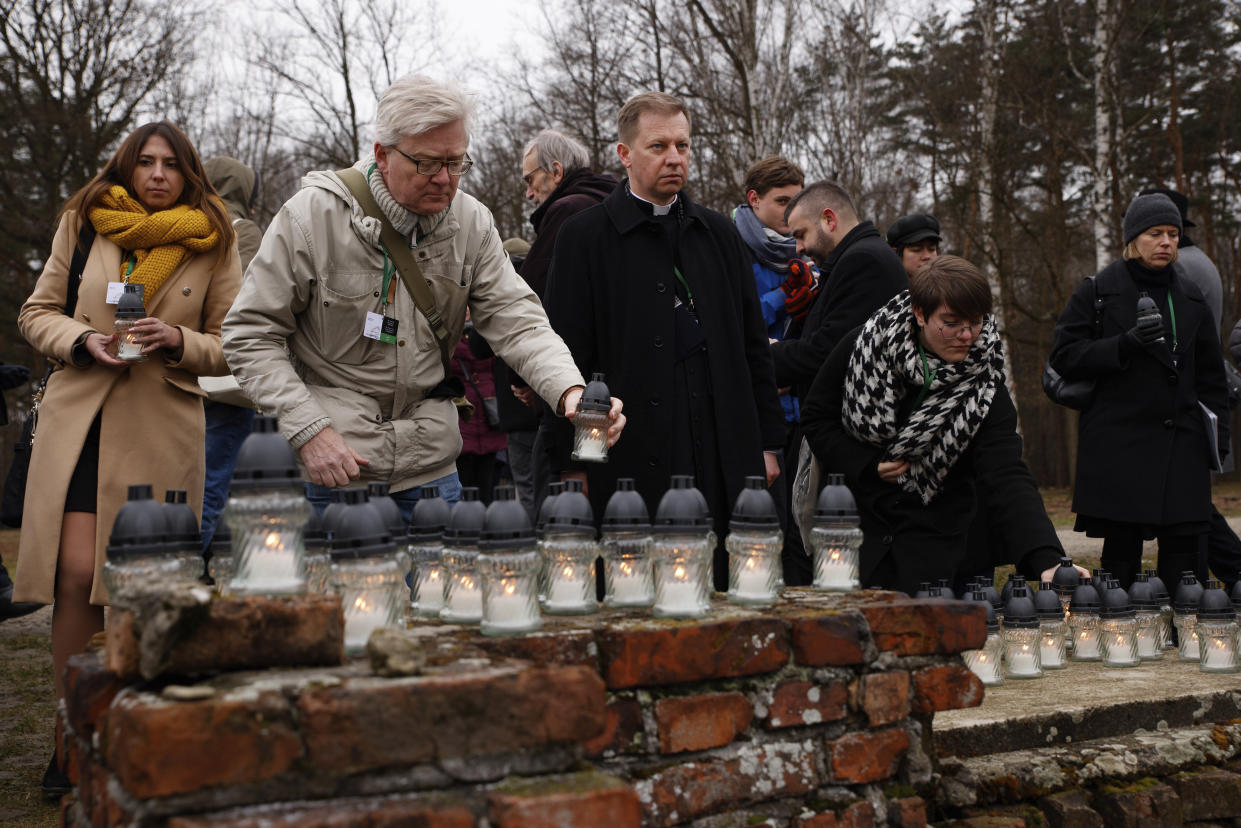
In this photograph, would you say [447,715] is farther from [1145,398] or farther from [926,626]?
[1145,398]

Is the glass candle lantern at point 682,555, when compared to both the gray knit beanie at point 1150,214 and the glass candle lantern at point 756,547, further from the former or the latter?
the gray knit beanie at point 1150,214

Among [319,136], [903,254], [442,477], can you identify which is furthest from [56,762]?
[319,136]

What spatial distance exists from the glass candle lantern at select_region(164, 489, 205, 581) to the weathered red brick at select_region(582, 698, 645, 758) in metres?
0.89

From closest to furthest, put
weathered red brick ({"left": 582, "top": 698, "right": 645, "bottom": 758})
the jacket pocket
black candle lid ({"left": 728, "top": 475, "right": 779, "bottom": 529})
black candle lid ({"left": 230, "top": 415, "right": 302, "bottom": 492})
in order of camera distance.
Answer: black candle lid ({"left": 230, "top": 415, "right": 302, "bottom": 492}) → weathered red brick ({"left": 582, "top": 698, "right": 645, "bottom": 758}) → black candle lid ({"left": 728, "top": 475, "right": 779, "bottom": 529}) → the jacket pocket

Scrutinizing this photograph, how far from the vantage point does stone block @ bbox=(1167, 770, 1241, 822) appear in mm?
3230

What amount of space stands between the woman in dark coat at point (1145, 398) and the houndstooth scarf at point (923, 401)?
1.68 m

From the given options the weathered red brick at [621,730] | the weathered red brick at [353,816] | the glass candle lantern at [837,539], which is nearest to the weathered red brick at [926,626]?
the glass candle lantern at [837,539]

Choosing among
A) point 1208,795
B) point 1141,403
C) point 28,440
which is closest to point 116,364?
point 28,440

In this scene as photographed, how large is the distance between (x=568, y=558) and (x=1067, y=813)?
1530mm

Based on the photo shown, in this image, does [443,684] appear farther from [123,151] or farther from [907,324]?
[123,151]

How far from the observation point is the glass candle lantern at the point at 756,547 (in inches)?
106

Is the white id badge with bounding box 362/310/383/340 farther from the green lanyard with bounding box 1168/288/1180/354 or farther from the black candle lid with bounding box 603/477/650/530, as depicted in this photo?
the green lanyard with bounding box 1168/288/1180/354

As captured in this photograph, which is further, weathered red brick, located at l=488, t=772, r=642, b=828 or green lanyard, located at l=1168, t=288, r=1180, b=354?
green lanyard, located at l=1168, t=288, r=1180, b=354

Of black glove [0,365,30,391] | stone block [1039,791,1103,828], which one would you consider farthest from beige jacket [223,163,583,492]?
black glove [0,365,30,391]
